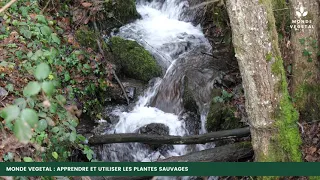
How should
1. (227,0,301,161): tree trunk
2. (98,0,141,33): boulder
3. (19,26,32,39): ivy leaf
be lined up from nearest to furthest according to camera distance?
(227,0,301,161): tree trunk
(19,26,32,39): ivy leaf
(98,0,141,33): boulder

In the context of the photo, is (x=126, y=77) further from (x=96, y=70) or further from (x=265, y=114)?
(x=265, y=114)

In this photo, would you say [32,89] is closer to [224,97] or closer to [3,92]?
[3,92]

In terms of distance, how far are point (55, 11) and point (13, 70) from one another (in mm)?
2999

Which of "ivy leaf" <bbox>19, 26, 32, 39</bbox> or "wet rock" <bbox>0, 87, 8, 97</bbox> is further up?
"ivy leaf" <bbox>19, 26, 32, 39</bbox>

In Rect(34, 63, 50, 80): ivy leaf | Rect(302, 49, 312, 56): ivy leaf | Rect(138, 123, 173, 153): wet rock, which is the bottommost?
Rect(138, 123, 173, 153): wet rock

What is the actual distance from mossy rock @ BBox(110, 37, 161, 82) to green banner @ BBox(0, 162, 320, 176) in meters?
3.19

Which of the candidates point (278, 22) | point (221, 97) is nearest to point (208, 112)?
point (221, 97)

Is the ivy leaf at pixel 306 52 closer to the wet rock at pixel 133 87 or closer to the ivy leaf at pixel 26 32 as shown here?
the wet rock at pixel 133 87

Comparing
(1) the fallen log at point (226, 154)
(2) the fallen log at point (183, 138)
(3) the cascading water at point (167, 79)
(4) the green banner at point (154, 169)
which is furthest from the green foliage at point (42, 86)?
(1) the fallen log at point (226, 154)

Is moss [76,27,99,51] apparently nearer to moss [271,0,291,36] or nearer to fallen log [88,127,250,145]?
fallen log [88,127,250,145]

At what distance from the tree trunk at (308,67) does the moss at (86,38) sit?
13.7ft

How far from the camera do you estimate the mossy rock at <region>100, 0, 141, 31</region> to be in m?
8.31

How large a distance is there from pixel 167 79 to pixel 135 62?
2.86 feet

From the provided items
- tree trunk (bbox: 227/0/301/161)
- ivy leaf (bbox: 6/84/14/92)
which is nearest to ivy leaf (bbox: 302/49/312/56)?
tree trunk (bbox: 227/0/301/161)
